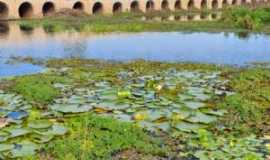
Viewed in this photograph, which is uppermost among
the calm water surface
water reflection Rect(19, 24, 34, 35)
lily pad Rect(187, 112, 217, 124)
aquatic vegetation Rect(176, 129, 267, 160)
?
water reflection Rect(19, 24, 34, 35)

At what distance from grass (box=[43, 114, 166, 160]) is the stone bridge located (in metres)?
Answer: 26.3

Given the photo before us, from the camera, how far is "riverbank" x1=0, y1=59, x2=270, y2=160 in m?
8.34

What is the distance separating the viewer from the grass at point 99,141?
810 centimetres

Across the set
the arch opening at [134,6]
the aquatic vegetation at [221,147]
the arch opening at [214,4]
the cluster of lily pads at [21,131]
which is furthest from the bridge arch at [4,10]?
the arch opening at [214,4]

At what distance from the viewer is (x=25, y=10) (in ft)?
120

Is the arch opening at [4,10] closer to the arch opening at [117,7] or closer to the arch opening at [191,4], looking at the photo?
the arch opening at [117,7]

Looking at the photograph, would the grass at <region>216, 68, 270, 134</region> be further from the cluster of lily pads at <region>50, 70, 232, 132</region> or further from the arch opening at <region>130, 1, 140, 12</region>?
the arch opening at <region>130, 1, 140, 12</region>

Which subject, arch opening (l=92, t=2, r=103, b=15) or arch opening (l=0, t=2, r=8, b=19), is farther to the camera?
arch opening (l=92, t=2, r=103, b=15)

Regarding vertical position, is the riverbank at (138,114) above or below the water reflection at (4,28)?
below

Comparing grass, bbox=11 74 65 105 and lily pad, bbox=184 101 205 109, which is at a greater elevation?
grass, bbox=11 74 65 105

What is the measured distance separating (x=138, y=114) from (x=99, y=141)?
1652mm

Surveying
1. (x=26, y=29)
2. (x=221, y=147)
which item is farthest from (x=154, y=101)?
(x=26, y=29)

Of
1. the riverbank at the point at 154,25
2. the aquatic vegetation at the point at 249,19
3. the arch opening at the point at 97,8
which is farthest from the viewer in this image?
the arch opening at the point at 97,8

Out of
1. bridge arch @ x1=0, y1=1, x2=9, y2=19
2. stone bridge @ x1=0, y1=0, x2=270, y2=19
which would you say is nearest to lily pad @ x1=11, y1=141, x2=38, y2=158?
stone bridge @ x1=0, y1=0, x2=270, y2=19
